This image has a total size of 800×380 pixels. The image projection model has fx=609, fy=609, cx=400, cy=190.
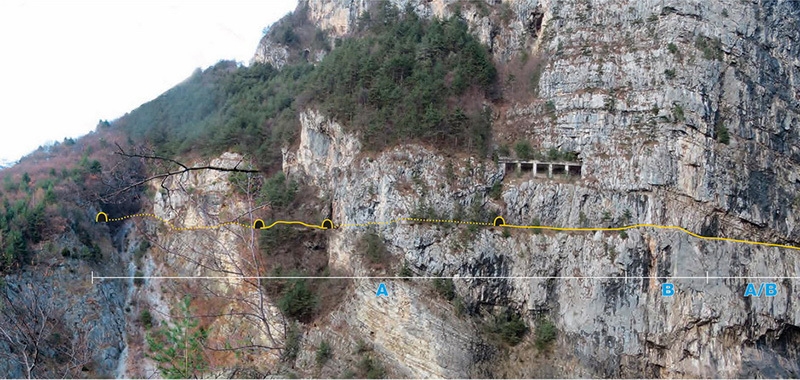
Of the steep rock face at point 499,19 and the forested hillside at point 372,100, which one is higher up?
the steep rock face at point 499,19

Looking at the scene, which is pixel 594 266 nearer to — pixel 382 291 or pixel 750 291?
pixel 750 291

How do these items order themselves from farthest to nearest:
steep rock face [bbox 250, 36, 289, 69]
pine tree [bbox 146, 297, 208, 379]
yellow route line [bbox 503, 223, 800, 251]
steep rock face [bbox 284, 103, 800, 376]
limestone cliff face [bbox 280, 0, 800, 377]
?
steep rock face [bbox 250, 36, 289, 69]
yellow route line [bbox 503, 223, 800, 251]
limestone cliff face [bbox 280, 0, 800, 377]
steep rock face [bbox 284, 103, 800, 376]
pine tree [bbox 146, 297, 208, 379]

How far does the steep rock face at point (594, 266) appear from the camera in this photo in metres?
19.6

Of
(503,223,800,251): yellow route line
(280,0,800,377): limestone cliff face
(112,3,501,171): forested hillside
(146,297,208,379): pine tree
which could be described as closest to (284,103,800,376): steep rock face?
(280,0,800,377): limestone cliff face

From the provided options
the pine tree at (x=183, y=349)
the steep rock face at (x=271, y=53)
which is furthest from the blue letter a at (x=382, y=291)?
the steep rock face at (x=271, y=53)

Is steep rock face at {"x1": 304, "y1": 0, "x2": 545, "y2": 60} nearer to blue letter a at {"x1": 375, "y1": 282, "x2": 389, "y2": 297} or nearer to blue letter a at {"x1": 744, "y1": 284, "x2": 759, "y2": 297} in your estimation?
blue letter a at {"x1": 375, "y1": 282, "x2": 389, "y2": 297}

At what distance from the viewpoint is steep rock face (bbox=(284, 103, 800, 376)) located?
19.6 meters

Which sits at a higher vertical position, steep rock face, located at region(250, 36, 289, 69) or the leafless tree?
steep rock face, located at region(250, 36, 289, 69)

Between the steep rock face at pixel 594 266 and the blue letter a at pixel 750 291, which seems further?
the blue letter a at pixel 750 291

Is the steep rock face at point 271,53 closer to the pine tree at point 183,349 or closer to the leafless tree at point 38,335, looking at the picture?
the leafless tree at point 38,335

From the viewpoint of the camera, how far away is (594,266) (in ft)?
66.8

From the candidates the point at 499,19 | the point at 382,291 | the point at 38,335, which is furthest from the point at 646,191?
the point at 38,335

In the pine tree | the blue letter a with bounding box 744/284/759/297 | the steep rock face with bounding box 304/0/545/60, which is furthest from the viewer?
the steep rock face with bounding box 304/0/545/60

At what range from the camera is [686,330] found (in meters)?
19.5
